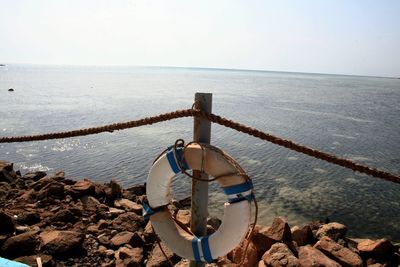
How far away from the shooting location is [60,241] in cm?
444

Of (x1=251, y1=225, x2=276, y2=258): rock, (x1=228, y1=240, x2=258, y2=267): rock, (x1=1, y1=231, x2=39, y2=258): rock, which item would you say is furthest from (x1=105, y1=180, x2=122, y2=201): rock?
(x1=228, y1=240, x2=258, y2=267): rock

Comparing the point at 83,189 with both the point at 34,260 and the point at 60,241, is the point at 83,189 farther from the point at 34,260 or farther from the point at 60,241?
the point at 34,260

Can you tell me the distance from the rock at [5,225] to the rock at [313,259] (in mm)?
4075

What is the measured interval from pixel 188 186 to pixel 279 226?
16.4 feet

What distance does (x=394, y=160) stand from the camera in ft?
44.4

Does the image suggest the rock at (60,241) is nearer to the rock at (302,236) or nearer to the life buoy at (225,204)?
the life buoy at (225,204)

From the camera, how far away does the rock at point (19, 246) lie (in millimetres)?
4102

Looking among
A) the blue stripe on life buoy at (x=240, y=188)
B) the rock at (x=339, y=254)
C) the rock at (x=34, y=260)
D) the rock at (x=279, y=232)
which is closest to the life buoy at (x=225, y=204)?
the blue stripe on life buoy at (x=240, y=188)

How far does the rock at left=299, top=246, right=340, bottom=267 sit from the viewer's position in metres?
4.34

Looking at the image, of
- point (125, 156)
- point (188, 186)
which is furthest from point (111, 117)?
point (188, 186)

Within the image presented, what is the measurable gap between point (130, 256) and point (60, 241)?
3.21 feet

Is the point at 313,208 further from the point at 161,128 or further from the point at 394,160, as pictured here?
the point at 161,128

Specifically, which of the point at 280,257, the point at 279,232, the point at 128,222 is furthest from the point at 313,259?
the point at 128,222

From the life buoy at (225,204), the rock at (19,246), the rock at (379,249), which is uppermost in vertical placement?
the life buoy at (225,204)
